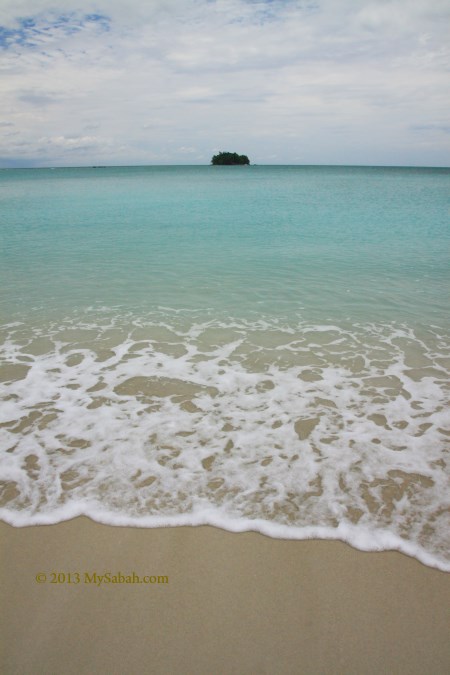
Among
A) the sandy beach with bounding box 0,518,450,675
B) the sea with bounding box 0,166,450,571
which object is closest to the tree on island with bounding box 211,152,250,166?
the sea with bounding box 0,166,450,571

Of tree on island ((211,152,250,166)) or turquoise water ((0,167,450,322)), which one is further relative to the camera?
tree on island ((211,152,250,166))

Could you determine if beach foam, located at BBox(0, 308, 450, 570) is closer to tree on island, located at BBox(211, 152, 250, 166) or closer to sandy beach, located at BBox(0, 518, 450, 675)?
sandy beach, located at BBox(0, 518, 450, 675)

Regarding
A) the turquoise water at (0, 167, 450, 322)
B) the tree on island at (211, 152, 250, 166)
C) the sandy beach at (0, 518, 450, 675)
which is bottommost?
the sandy beach at (0, 518, 450, 675)

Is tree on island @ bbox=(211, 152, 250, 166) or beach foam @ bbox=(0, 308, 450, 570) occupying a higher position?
tree on island @ bbox=(211, 152, 250, 166)

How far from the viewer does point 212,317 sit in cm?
880

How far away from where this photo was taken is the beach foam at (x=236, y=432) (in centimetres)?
371

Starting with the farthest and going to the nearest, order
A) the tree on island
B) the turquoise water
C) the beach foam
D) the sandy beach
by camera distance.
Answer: the tree on island, the turquoise water, the beach foam, the sandy beach

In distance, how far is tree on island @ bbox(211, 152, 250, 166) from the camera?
18388 cm

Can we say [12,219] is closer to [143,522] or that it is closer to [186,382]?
[186,382]

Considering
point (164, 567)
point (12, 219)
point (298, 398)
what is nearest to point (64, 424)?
point (164, 567)

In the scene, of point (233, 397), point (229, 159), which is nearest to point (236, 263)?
point (233, 397)

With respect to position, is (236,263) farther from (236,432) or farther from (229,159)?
(229,159)

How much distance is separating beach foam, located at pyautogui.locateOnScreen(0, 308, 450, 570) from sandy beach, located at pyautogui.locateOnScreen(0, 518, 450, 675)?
0.65 ft

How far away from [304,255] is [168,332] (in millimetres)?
8139
